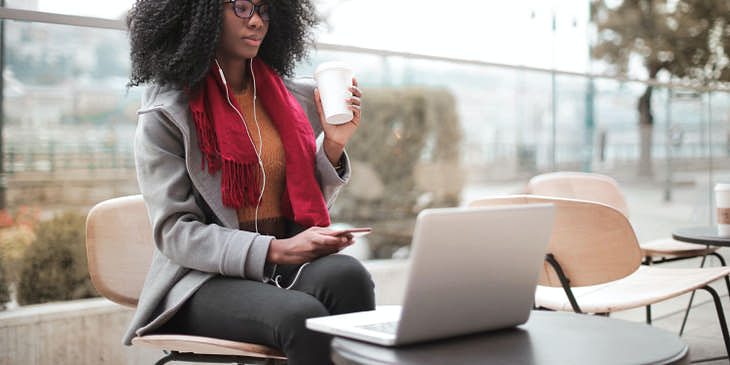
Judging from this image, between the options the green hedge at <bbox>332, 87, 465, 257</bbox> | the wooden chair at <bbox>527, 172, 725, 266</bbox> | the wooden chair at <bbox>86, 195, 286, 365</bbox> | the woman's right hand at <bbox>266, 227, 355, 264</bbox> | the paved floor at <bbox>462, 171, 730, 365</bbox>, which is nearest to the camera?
the woman's right hand at <bbox>266, 227, 355, 264</bbox>

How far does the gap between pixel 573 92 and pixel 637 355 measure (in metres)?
3.55

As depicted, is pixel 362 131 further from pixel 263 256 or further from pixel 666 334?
pixel 666 334

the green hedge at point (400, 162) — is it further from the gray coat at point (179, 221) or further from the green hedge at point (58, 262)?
the gray coat at point (179, 221)

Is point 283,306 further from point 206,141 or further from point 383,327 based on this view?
point 206,141

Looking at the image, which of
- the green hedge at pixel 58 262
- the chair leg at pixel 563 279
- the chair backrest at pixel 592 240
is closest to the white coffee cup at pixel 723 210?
the chair backrest at pixel 592 240

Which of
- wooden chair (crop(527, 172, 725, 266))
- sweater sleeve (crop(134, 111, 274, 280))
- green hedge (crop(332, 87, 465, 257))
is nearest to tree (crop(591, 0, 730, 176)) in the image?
green hedge (crop(332, 87, 465, 257))

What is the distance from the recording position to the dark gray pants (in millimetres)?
1249

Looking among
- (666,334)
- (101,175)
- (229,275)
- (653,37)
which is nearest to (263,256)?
(229,275)

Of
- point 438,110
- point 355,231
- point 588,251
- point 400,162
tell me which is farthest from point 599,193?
point 438,110

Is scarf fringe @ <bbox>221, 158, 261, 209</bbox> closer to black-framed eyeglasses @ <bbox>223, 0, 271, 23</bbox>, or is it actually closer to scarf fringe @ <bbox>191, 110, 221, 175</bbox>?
scarf fringe @ <bbox>191, 110, 221, 175</bbox>

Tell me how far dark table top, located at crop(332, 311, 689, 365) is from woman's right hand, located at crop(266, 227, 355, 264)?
0.40 metres

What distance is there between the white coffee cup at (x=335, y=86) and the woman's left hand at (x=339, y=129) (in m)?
0.02

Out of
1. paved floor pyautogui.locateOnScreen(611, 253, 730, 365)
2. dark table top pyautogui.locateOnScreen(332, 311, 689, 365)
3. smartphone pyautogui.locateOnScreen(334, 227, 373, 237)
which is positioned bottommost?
paved floor pyautogui.locateOnScreen(611, 253, 730, 365)

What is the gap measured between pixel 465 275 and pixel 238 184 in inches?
29.4
